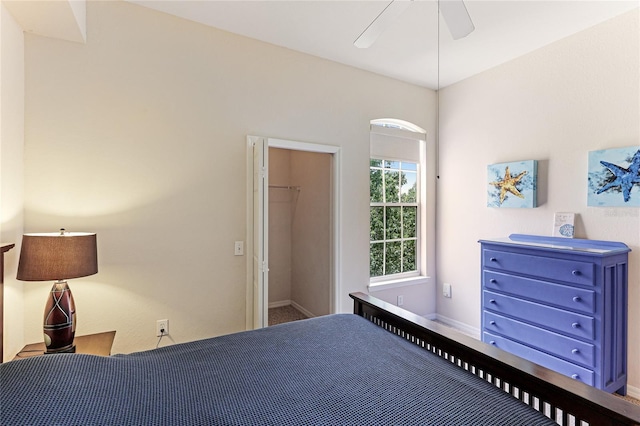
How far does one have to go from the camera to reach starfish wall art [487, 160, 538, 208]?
9.48 ft

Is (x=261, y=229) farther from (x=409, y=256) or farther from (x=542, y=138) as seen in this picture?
(x=542, y=138)

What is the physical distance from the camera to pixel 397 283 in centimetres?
359

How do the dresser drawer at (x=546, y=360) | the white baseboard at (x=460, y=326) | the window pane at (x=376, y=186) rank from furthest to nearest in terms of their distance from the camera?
the window pane at (x=376, y=186)
the white baseboard at (x=460, y=326)
the dresser drawer at (x=546, y=360)

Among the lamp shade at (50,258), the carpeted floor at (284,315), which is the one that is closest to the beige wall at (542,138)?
the carpeted floor at (284,315)

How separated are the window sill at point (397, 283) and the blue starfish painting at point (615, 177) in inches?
71.7

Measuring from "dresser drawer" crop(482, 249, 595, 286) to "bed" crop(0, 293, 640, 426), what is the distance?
4.78 feet

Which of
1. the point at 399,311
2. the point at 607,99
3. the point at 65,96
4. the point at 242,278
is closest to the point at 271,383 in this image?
the point at 399,311

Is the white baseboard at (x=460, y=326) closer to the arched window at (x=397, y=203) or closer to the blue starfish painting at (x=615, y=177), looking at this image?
the arched window at (x=397, y=203)

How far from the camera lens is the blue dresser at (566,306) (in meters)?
2.14

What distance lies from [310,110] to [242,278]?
172 centimetres

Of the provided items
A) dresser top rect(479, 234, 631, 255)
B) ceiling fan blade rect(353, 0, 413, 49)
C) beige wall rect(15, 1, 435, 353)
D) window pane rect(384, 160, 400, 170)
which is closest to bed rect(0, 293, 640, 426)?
beige wall rect(15, 1, 435, 353)

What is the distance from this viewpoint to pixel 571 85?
2676mm

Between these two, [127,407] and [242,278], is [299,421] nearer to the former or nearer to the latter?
[127,407]

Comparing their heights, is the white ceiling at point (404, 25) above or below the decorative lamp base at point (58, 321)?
above
